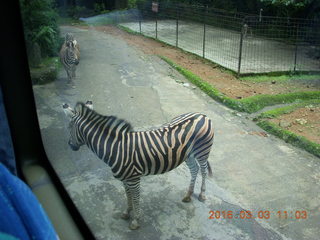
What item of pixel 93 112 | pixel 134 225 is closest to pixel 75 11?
pixel 93 112

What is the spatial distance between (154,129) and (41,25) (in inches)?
28.3

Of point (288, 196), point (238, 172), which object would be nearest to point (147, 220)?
point (238, 172)

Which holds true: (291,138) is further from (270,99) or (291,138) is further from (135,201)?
(135,201)

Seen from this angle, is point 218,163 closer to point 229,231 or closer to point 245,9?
point 229,231

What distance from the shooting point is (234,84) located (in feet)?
5.90

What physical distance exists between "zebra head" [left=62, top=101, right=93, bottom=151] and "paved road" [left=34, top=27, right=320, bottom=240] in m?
0.04

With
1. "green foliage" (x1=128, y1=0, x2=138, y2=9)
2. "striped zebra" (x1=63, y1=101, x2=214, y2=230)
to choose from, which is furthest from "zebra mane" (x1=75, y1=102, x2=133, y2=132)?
"green foliage" (x1=128, y1=0, x2=138, y2=9)

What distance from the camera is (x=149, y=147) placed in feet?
5.12

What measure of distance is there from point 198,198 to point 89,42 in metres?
0.89

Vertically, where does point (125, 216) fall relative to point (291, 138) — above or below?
below

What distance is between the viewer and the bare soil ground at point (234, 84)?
1746mm

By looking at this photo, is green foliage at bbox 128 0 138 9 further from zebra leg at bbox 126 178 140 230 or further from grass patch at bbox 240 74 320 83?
zebra leg at bbox 126 178 140 230

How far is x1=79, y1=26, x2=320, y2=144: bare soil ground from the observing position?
1.75 metres
